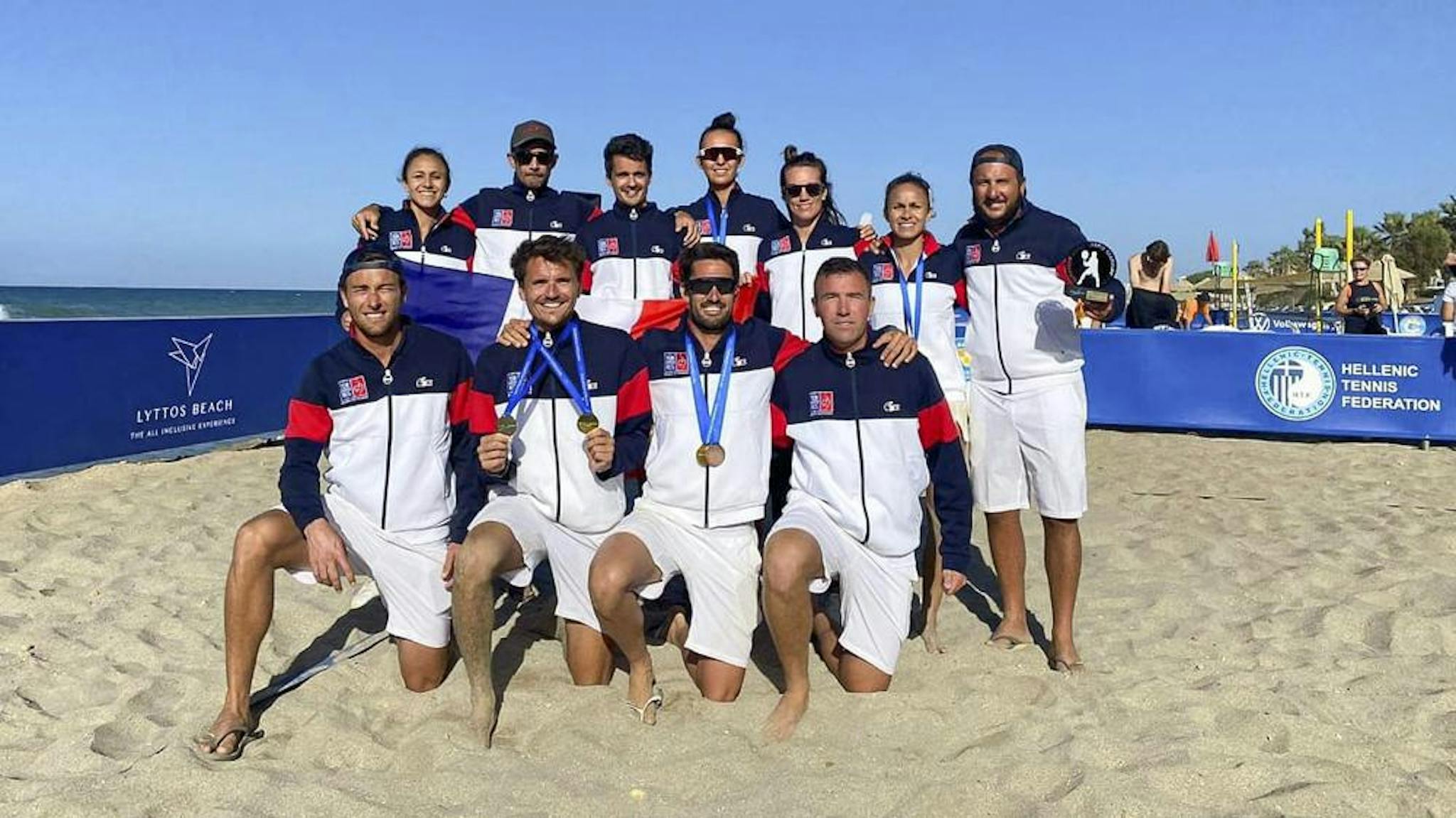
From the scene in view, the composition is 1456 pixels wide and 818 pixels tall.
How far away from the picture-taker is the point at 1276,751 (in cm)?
346

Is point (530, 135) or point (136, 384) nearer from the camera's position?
point (530, 135)

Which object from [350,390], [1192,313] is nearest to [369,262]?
[350,390]

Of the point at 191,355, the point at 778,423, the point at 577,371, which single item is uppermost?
the point at 191,355

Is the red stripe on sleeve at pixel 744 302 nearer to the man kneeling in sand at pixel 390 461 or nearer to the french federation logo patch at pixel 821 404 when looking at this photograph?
the french federation logo patch at pixel 821 404

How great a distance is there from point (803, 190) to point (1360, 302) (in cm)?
1093

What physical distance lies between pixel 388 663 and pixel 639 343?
174 centimetres

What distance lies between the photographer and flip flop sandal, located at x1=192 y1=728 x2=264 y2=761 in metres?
3.47

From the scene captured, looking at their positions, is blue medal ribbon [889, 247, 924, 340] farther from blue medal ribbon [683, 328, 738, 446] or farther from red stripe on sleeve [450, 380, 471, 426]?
red stripe on sleeve [450, 380, 471, 426]

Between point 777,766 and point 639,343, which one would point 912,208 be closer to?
point 639,343

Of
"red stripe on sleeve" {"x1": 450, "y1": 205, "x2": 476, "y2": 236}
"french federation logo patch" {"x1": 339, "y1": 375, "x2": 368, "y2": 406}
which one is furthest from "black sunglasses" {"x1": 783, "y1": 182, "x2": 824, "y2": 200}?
"french federation logo patch" {"x1": 339, "y1": 375, "x2": 368, "y2": 406}

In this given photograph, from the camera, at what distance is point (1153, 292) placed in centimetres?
1249

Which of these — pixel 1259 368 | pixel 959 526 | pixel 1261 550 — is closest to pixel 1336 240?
pixel 1259 368

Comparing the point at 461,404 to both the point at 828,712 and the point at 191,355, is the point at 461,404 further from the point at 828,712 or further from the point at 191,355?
the point at 191,355

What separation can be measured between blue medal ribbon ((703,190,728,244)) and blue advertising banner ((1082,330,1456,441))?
699 cm
